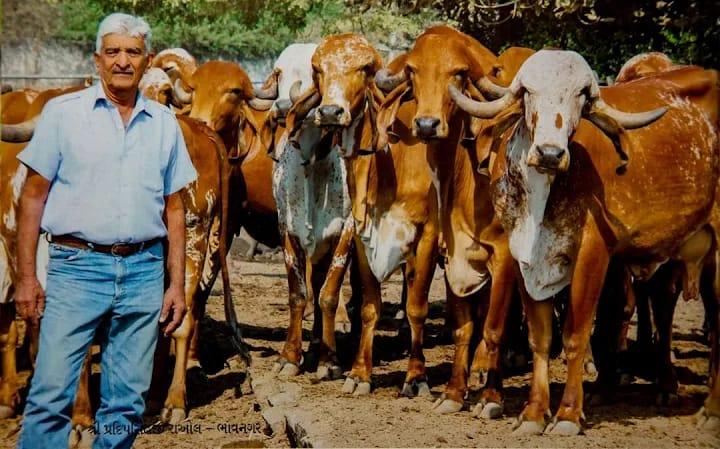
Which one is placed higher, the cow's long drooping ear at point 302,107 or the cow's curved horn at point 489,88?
the cow's curved horn at point 489,88

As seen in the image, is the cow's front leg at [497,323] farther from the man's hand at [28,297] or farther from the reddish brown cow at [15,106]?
the reddish brown cow at [15,106]

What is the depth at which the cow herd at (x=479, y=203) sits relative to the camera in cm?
681

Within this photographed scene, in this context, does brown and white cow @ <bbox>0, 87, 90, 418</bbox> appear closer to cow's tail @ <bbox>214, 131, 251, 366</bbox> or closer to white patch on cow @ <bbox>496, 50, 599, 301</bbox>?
cow's tail @ <bbox>214, 131, 251, 366</bbox>

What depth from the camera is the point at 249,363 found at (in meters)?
8.51

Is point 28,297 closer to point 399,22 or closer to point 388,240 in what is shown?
point 388,240

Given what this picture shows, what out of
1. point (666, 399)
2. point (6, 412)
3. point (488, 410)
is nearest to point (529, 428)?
point (488, 410)

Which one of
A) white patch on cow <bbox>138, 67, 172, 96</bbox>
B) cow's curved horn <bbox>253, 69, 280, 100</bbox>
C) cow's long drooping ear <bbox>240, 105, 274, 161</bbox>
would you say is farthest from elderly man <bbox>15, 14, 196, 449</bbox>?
cow's curved horn <bbox>253, 69, 280, 100</bbox>

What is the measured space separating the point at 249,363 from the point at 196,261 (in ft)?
3.31

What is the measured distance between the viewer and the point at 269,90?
10.3 metres

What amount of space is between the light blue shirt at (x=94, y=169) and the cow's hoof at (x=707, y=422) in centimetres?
377

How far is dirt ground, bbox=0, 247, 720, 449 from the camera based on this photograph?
262 inches

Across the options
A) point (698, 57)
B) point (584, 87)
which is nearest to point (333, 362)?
point (584, 87)

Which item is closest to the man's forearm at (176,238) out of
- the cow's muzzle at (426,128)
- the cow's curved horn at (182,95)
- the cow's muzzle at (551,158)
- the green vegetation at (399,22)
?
the cow's muzzle at (551,158)

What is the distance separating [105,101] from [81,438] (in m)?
2.82
